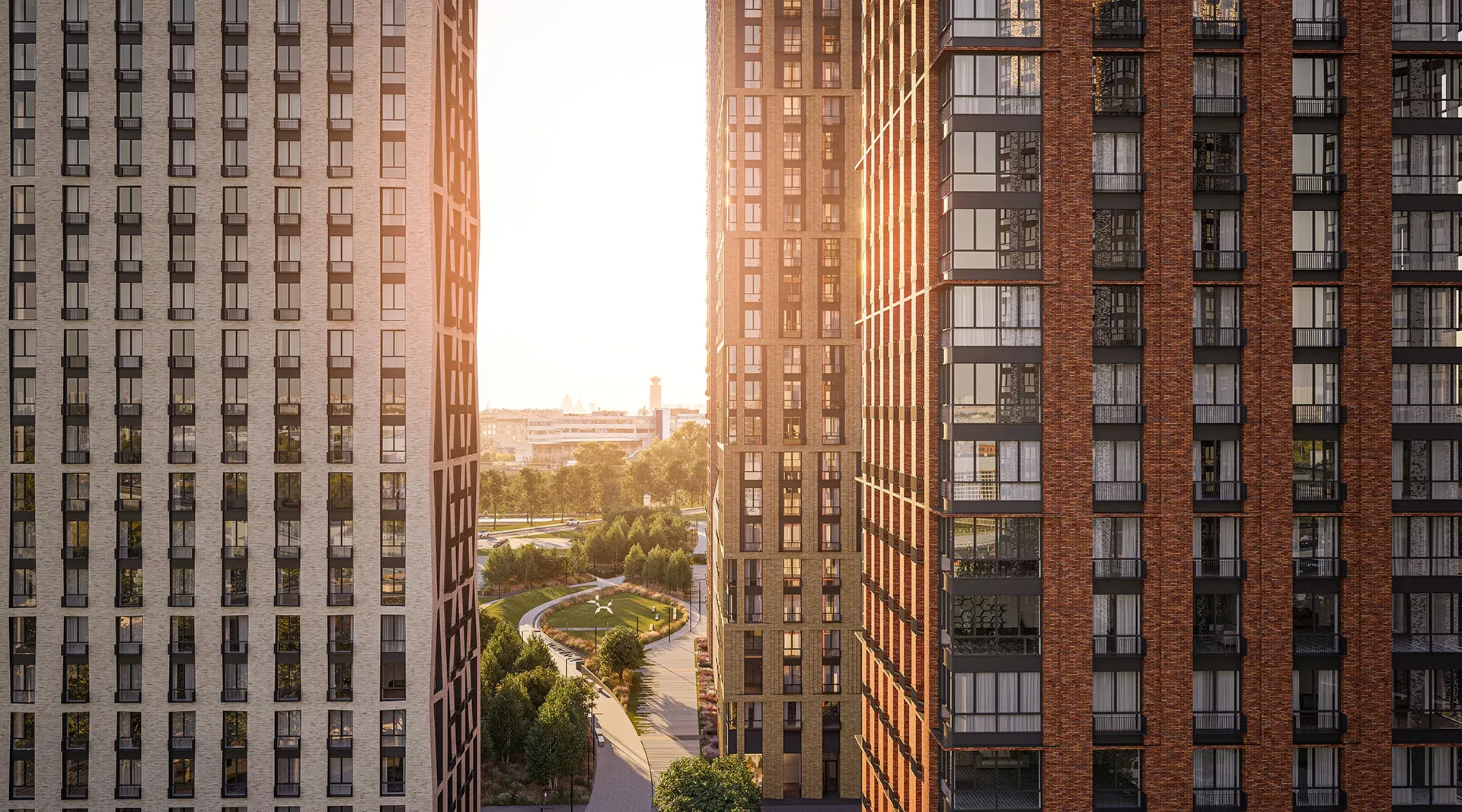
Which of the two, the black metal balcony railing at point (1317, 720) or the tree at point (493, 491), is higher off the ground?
the black metal balcony railing at point (1317, 720)

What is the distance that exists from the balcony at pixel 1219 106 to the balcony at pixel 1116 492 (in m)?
16.4

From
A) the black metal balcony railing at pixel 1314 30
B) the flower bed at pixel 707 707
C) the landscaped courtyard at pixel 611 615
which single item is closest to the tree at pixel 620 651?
the flower bed at pixel 707 707

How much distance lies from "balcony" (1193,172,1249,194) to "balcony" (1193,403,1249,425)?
929 cm

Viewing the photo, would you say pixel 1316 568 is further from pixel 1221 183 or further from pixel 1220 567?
pixel 1221 183

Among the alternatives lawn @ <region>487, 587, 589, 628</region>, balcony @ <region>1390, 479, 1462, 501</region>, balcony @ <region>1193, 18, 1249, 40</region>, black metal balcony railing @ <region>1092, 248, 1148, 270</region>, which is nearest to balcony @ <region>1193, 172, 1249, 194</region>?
black metal balcony railing @ <region>1092, 248, 1148, 270</region>

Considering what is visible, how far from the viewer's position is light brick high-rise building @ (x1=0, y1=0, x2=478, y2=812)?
5162cm

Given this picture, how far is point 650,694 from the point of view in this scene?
91875mm

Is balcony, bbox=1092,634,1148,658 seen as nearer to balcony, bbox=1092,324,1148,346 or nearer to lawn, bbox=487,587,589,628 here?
balcony, bbox=1092,324,1148,346

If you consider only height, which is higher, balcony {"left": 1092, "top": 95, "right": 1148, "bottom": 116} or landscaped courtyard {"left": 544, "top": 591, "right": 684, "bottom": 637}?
balcony {"left": 1092, "top": 95, "right": 1148, "bottom": 116}

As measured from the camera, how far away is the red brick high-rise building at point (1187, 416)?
36625mm

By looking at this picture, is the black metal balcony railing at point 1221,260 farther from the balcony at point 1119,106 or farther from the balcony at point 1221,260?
the balcony at point 1119,106

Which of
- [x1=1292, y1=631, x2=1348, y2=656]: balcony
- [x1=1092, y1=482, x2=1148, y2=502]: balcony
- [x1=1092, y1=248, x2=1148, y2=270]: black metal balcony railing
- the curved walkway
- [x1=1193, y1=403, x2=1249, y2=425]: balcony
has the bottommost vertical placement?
the curved walkway

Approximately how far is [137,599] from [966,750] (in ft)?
158

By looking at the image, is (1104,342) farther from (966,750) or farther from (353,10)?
(353,10)
